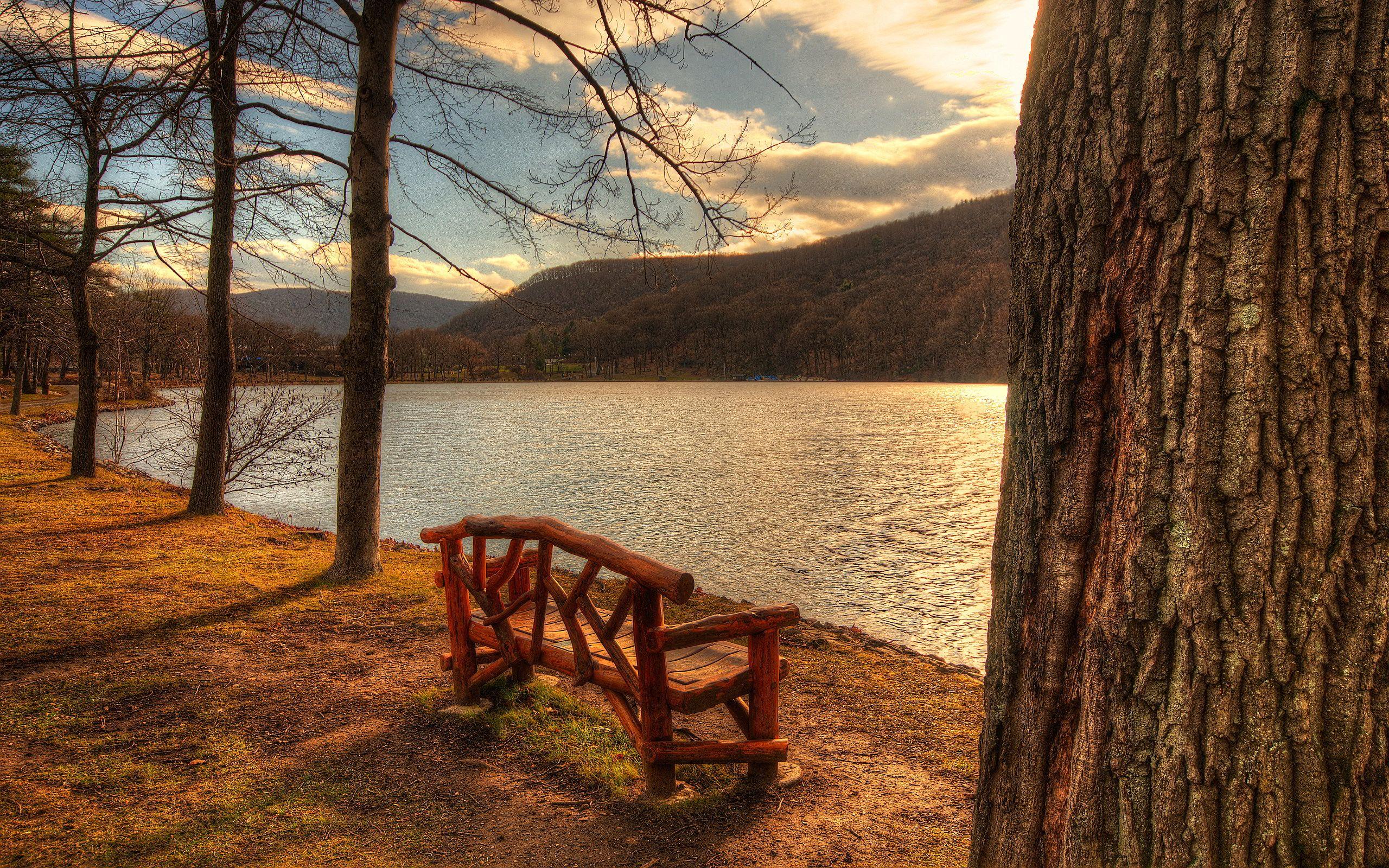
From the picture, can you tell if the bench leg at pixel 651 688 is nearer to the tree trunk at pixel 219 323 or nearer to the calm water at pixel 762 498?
the calm water at pixel 762 498

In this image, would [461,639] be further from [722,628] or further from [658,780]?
[722,628]

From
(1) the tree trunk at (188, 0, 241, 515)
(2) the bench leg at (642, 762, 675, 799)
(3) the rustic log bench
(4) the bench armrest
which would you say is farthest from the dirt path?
(1) the tree trunk at (188, 0, 241, 515)

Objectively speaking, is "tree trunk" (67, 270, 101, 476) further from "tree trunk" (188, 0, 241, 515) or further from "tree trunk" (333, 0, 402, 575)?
"tree trunk" (333, 0, 402, 575)

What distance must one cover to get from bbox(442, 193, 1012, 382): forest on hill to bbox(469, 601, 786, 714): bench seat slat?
9043 cm

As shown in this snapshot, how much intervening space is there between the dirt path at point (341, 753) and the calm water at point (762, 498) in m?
3.63

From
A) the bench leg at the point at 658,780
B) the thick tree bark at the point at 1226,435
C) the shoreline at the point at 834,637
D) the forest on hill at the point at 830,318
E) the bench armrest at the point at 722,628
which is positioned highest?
the forest on hill at the point at 830,318

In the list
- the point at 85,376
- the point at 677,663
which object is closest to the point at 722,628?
the point at 677,663

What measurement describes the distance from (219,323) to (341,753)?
8.69m

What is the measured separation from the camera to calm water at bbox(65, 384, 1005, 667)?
10570mm

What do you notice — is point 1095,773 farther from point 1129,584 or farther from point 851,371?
point 851,371

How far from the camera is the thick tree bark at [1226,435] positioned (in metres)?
1.56

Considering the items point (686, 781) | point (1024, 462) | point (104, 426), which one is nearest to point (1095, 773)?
point (1024, 462)

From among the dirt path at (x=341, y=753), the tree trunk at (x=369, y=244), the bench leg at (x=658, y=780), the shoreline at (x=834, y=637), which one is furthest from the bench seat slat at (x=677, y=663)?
the tree trunk at (x=369, y=244)

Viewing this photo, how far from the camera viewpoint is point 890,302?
13688cm
